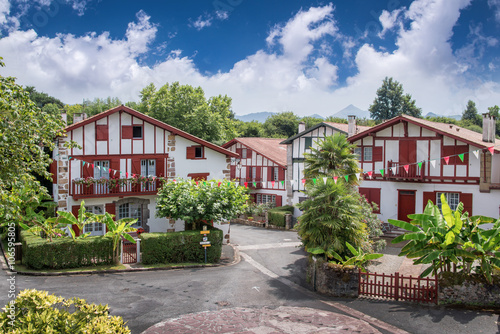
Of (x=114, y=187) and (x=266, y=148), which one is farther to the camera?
(x=266, y=148)

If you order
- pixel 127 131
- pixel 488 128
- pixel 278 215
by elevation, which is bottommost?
pixel 278 215

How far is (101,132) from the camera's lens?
24234mm

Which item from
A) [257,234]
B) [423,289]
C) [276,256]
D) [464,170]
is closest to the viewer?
[423,289]

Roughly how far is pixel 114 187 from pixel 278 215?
1475cm

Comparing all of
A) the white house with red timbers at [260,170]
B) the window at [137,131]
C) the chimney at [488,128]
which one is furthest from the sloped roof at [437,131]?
the window at [137,131]

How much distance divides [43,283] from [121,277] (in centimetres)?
302

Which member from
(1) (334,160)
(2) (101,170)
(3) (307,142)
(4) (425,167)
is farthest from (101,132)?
(4) (425,167)

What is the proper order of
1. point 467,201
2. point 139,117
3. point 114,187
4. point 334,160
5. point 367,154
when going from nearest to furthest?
point 334,160 → point 114,187 → point 139,117 → point 467,201 → point 367,154

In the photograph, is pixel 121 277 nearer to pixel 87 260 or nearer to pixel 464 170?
pixel 87 260

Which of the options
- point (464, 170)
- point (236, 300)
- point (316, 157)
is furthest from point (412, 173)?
point (236, 300)

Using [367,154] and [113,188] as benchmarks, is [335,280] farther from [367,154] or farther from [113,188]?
[367,154]

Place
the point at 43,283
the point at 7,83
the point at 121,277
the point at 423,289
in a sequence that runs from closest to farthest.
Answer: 1. the point at 7,83
2. the point at 423,289
3. the point at 43,283
4. the point at 121,277

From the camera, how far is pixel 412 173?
→ 2745 centimetres

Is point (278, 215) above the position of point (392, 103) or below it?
below
